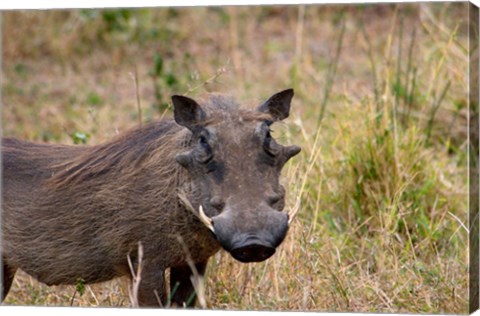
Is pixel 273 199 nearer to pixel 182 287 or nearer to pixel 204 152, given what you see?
pixel 204 152

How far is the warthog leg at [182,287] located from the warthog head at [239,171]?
1.61ft

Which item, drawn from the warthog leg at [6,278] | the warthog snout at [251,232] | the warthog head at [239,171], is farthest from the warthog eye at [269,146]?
the warthog leg at [6,278]

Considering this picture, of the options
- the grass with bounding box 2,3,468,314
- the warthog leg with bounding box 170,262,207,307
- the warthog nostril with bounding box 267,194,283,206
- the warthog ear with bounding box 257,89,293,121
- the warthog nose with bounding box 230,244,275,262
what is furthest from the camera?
the grass with bounding box 2,3,468,314

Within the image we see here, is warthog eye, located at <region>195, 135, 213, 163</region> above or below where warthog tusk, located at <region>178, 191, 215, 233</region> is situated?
above

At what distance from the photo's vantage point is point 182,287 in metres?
4.19

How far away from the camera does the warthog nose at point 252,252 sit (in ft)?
11.2

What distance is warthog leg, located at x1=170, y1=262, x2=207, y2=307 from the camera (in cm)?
416

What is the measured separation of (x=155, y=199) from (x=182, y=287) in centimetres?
42

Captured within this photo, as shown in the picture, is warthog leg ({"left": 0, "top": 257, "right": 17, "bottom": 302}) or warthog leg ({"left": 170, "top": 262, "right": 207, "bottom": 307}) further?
warthog leg ({"left": 0, "top": 257, "right": 17, "bottom": 302})

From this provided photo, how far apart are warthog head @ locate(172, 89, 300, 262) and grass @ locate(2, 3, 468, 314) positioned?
450 millimetres

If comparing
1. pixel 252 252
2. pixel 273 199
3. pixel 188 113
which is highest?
pixel 188 113

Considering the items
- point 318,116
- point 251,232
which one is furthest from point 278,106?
point 318,116

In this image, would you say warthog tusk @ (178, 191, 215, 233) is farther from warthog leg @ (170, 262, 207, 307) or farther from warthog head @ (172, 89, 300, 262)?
warthog leg @ (170, 262, 207, 307)

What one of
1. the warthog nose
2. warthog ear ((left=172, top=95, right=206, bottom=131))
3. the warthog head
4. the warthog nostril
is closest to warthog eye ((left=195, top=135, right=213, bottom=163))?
the warthog head
